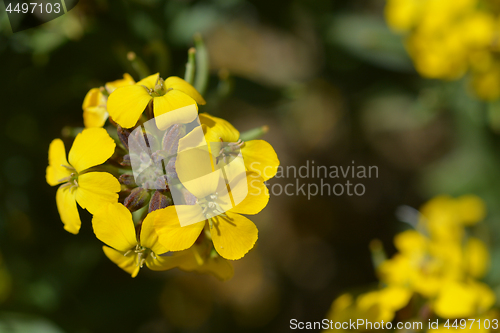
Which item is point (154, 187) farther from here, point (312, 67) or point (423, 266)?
point (312, 67)

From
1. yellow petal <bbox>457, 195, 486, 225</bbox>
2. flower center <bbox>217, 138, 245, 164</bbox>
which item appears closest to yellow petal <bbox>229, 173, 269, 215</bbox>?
flower center <bbox>217, 138, 245, 164</bbox>

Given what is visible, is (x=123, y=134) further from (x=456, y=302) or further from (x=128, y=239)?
(x=456, y=302)

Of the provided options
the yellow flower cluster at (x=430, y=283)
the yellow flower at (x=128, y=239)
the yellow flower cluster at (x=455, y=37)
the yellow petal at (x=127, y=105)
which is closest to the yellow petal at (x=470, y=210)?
the yellow flower cluster at (x=430, y=283)

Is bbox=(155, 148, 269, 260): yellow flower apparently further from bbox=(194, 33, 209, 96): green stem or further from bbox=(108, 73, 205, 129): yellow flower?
bbox=(194, 33, 209, 96): green stem

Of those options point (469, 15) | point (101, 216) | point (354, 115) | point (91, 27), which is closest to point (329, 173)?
point (354, 115)

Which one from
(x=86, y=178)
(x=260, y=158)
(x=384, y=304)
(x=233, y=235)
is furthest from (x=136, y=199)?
(x=384, y=304)

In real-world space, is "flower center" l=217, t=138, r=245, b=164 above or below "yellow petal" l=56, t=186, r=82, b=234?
above
